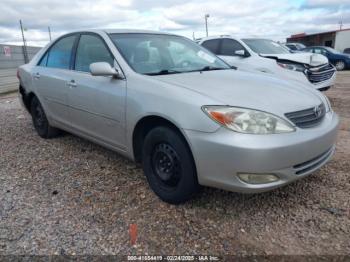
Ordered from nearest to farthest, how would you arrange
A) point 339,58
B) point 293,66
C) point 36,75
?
1. point 36,75
2. point 293,66
3. point 339,58

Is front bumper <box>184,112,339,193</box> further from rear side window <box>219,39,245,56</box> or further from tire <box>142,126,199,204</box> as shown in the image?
rear side window <box>219,39,245,56</box>

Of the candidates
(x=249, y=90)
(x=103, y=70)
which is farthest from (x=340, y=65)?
(x=103, y=70)

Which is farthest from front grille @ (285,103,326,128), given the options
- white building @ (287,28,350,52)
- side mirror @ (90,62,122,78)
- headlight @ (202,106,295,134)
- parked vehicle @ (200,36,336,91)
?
white building @ (287,28,350,52)

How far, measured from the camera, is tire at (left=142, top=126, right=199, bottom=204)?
9.05 ft

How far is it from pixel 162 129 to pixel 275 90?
41.8 inches

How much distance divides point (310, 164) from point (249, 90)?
31.0 inches

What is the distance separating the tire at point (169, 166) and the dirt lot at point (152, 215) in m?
0.15

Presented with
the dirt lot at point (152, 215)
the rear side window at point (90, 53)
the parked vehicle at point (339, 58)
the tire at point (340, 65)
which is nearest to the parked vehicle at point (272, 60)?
the dirt lot at point (152, 215)

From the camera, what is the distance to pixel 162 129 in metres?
2.92

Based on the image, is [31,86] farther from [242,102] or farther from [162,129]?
[242,102]

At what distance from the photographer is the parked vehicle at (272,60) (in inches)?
295

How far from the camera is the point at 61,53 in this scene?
14.9ft

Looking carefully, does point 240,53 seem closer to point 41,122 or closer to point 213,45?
point 213,45

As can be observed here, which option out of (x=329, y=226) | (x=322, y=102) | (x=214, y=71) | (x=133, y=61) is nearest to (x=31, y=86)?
(x=133, y=61)
